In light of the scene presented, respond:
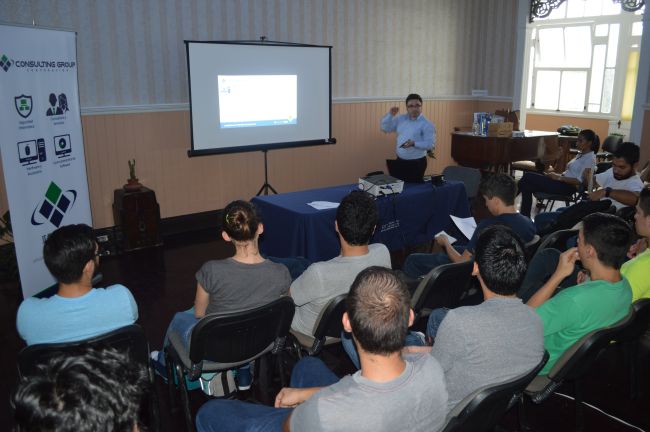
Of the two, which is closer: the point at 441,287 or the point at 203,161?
the point at 441,287

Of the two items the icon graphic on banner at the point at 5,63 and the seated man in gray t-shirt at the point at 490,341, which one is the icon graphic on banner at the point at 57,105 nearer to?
the icon graphic on banner at the point at 5,63

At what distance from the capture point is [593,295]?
2369 millimetres

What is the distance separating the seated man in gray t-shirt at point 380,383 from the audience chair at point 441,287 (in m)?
1.21

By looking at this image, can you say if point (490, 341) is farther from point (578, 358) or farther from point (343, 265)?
point (343, 265)

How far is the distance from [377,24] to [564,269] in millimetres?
5993

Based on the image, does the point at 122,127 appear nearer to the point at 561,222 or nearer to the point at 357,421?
the point at 561,222

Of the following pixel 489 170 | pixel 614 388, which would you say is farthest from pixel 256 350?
pixel 489 170

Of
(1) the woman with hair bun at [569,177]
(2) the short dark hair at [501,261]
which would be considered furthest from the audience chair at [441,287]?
(1) the woman with hair bun at [569,177]

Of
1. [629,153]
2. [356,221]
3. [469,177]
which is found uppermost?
[629,153]

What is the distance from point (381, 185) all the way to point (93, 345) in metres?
3.00

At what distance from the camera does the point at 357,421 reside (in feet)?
4.61

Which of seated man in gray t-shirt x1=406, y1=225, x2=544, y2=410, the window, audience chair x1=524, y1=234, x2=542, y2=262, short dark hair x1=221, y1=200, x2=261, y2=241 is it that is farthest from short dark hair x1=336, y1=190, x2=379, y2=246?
the window

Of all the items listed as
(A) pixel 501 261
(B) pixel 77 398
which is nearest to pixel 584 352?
(A) pixel 501 261

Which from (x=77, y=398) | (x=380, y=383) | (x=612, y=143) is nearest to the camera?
(x=77, y=398)
